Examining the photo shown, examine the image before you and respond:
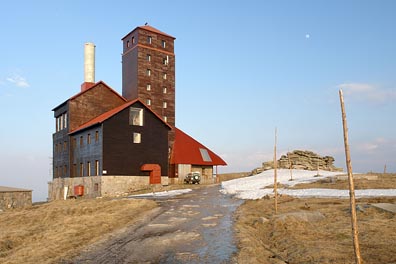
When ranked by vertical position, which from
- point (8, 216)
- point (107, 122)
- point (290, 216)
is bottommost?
point (8, 216)

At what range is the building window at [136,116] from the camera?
48.2 metres

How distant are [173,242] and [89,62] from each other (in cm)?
4927

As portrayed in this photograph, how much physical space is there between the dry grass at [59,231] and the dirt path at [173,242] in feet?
4.07

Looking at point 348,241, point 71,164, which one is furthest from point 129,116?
point 348,241

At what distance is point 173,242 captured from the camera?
15719 mm

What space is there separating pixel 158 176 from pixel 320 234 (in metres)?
34.6

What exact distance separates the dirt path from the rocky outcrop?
37.6 metres

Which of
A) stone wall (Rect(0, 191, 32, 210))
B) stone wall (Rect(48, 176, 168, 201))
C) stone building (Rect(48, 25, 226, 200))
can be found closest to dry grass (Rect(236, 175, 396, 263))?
stone wall (Rect(48, 176, 168, 201))

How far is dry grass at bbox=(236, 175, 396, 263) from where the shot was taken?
12234mm

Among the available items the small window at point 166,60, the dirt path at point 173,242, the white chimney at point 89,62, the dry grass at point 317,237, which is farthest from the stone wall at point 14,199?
the dry grass at point 317,237

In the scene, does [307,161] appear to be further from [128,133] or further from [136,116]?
[128,133]

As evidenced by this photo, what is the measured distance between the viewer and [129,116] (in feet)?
156

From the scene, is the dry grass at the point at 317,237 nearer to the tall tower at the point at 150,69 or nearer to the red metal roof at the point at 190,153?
the red metal roof at the point at 190,153

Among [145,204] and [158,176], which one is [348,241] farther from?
[158,176]
